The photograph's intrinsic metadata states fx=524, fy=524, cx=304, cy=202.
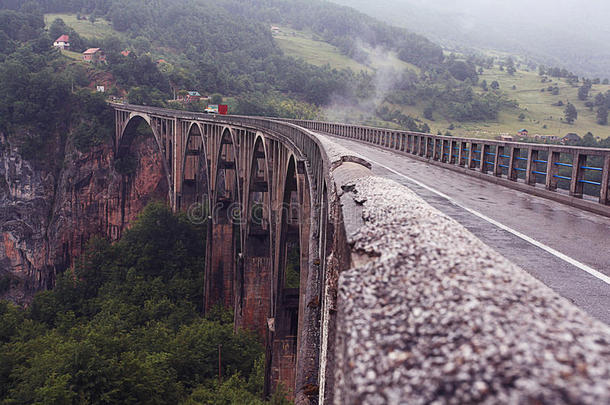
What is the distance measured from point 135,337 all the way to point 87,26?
530 feet

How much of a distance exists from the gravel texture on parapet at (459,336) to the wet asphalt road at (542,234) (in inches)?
116

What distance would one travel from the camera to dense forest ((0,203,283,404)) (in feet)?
70.6

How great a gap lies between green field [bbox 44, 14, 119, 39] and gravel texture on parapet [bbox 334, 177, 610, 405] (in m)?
169

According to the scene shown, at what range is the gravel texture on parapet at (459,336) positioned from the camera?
1.45 meters

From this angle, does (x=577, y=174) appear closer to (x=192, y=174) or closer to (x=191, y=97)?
(x=192, y=174)

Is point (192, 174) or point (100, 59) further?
point (100, 59)

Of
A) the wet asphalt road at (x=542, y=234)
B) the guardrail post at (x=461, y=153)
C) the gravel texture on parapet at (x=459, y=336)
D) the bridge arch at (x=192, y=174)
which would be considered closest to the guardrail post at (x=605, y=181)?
the wet asphalt road at (x=542, y=234)

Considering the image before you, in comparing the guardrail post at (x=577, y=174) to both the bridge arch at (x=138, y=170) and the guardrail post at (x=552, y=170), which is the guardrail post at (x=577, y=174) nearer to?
the guardrail post at (x=552, y=170)

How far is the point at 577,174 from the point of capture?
446 inches

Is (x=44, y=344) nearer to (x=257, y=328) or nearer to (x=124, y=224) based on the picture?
(x=257, y=328)

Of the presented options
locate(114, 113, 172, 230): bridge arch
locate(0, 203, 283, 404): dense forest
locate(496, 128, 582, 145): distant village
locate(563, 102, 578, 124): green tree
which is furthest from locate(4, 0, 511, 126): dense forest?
locate(0, 203, 283, 404): dense forest

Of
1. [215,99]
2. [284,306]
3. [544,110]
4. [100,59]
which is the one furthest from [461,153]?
[544,110]

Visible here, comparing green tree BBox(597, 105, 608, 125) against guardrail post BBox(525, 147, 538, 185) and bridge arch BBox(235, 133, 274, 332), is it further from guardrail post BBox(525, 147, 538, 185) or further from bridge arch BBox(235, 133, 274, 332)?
guardrail post BBox(525, 147, 538, 185)

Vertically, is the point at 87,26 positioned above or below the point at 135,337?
above
